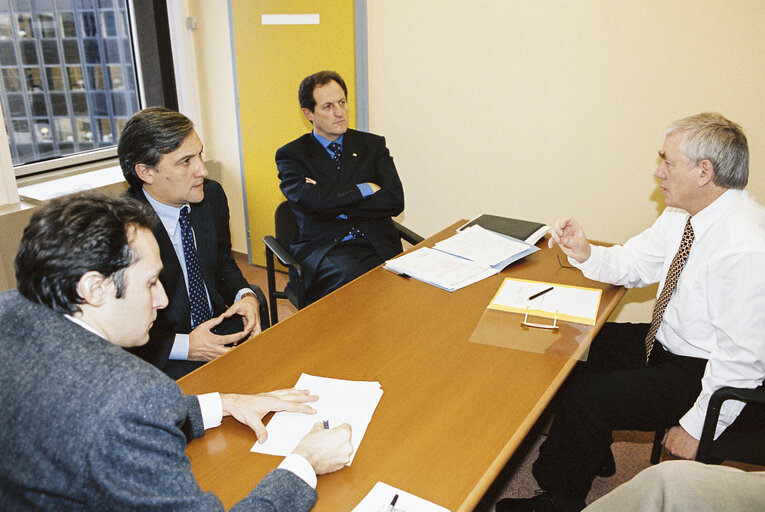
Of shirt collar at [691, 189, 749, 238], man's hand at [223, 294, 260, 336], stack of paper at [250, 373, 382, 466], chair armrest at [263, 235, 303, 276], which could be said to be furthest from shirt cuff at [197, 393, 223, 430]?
shirt collar at [691, 189, 749, 238]

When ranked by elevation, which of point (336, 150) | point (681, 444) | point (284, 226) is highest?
point (336, 150)

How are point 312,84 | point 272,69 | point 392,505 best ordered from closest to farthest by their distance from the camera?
point 392,505 < point 312,84 < point 272,69

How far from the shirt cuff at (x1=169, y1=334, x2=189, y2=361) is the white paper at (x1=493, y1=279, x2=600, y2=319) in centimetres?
106

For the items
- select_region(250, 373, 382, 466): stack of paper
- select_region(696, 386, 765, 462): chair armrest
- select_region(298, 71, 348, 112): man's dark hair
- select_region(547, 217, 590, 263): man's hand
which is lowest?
select_region(696, 386, 765, 462): chair armrest

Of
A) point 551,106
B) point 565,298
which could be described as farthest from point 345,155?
point 565,298

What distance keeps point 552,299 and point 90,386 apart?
146 cm

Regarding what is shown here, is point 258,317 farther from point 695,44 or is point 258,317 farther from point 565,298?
point 695,44

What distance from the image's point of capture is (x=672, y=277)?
1.96 metres

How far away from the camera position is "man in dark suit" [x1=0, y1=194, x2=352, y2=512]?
87 centimetres

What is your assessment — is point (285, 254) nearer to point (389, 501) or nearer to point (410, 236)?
point (410, 236)

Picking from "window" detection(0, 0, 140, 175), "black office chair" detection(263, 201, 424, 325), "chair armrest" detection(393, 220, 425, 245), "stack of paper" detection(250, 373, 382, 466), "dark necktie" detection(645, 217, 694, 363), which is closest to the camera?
"stack of paper" detection(250, 373, 382, 466)

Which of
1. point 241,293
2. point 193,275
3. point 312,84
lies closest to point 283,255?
point 241,293

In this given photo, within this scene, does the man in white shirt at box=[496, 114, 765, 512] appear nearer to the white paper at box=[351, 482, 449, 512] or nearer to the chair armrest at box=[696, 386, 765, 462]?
the chair armrest at box=[696, 386, 765, 462]

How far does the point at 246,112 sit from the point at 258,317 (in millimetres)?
2256
